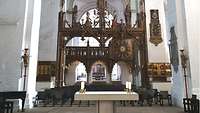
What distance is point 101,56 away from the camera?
52.7 ft

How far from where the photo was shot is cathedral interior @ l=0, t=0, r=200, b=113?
7289 millimetres

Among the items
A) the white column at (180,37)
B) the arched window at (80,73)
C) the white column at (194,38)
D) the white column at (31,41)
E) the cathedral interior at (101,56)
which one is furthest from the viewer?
the arched window at (80,73)

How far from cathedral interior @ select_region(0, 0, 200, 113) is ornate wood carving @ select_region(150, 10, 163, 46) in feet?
0.19

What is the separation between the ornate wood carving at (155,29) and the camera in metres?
13.1

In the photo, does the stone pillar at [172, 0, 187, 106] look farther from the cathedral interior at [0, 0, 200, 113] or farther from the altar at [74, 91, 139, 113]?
the altar at [74, 91, 139, 113]

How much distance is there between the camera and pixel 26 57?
8312mm

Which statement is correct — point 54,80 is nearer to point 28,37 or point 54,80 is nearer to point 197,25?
point 28,37

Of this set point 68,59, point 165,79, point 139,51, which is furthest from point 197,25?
point 68,59

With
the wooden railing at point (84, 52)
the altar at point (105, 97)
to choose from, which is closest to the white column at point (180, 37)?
the altar at point (105, 97)

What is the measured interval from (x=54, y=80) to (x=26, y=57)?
491 cm

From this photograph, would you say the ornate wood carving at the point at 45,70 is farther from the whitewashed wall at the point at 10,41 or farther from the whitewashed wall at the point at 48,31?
the whitewashed wall at the point at 10,41

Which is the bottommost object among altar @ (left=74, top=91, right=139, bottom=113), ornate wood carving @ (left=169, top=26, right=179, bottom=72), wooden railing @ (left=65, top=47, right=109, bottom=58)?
altar @ (left=74, top=91, right=139, bottom=113)

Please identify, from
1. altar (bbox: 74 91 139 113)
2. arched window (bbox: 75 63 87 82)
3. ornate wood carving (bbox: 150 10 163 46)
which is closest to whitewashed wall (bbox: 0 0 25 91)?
altar (bbox: 74 91 139 113)

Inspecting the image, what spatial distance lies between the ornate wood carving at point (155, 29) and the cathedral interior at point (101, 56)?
59 millimetres
